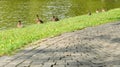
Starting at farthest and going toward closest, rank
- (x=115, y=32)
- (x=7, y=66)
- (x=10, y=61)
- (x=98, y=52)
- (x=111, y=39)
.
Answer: (x=115, y=32), (x=111, y=39), (x=98, y=52), (x=10, y=61), (x=7, y=66)

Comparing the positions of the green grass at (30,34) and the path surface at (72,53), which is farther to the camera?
the green grass at (30,34)

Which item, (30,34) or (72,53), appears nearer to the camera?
(72,53)

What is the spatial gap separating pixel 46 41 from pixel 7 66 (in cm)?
438

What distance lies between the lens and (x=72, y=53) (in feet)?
36.7

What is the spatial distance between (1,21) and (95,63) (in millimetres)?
32214

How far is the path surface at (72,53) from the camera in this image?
9.79 meters

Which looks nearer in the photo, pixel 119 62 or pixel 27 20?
pixel 119 62

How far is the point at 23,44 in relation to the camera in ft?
43.4

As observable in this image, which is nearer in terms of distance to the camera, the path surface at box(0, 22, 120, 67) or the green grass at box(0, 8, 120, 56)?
the path surface at box(0, 22, 120, 67)

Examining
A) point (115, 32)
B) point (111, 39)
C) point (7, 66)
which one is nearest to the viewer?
point (7, 66)

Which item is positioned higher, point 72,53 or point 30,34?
point 72,53

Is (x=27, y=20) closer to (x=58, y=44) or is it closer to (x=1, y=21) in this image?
(x=1, y=21)

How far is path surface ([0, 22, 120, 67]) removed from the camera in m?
9.79

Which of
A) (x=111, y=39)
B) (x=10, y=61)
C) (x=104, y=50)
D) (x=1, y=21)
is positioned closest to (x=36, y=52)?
(x=10, y=61)
